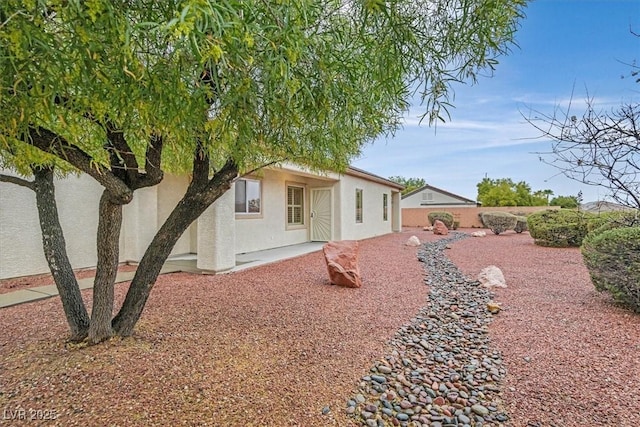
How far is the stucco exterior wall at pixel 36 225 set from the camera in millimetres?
6387

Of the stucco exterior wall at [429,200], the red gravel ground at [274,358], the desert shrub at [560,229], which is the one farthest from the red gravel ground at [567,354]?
the stucco exterior wall at [429,200]

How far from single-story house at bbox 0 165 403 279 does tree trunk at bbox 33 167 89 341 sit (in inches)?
157

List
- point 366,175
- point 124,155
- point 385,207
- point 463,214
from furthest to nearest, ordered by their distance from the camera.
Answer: point 463,214
point 385,207
point 366,175
point 124,155

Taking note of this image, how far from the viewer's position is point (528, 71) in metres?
5.66

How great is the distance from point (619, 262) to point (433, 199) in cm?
3154

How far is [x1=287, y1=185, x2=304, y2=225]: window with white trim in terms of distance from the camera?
12.8m

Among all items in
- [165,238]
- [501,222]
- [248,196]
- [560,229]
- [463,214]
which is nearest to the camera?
[165,238]

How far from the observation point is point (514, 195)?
35969 mm

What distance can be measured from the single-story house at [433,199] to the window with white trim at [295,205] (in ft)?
77.7

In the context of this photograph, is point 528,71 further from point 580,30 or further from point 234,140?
point 234,140

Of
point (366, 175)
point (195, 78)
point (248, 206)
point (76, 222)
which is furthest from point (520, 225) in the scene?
point (195, 78)

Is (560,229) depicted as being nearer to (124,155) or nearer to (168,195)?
(168,195)

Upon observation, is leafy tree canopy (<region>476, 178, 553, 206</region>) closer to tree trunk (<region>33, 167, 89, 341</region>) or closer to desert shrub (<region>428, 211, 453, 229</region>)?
desert shrub (<region>428, 211, 453, 229</region>)

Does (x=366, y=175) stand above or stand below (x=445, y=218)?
above
